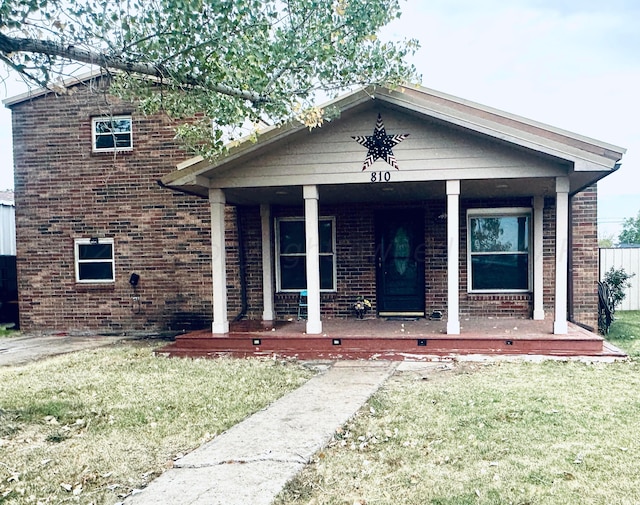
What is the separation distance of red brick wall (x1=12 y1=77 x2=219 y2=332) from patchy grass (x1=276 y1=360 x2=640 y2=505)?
6257mm

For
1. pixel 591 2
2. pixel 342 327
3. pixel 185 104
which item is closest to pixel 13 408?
pixel 185 104

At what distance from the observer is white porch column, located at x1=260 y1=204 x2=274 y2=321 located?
33.7 feet

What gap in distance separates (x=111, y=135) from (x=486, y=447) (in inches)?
383

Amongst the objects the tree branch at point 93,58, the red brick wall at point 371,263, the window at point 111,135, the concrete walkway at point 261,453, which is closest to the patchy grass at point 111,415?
the concrete walkway at point 261,453

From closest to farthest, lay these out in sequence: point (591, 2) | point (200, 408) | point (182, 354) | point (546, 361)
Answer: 1. point (200, 408)
2. point (546, 361)
3. point (182, 354)
4. point (591, 2)

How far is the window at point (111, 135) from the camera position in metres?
10.9

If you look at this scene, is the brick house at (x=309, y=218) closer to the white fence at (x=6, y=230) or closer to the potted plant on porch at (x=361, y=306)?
the potted plant on porch at (x=361, y=306)

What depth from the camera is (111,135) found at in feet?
36.3

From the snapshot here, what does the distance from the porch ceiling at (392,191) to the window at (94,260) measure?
3153 mm

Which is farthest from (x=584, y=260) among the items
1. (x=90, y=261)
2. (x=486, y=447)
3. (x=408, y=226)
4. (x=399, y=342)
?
(x=90, y=261)

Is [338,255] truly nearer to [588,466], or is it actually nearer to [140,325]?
[140,325]

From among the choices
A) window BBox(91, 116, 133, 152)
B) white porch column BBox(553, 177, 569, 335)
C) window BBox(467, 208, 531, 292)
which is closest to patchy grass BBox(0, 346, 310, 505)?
white porch column BBox(553, 177, 569, 335)

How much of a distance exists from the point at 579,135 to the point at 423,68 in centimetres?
301

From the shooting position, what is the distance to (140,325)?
11.1 metres
